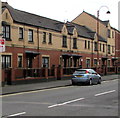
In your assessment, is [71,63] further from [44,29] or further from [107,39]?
[107,39]

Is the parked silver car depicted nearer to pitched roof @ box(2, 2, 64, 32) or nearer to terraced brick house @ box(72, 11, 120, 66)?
pitched roof @ box(2, 2, 64, 32)

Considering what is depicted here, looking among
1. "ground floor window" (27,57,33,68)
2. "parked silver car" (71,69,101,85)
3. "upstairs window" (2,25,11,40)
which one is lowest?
"parked silver car" (71,69,101,85)

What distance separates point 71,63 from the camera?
3944cm

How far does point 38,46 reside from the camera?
105ft

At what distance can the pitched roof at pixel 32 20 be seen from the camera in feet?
95.6

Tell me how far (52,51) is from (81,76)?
34.8 ft

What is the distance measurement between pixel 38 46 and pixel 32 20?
3.28 m

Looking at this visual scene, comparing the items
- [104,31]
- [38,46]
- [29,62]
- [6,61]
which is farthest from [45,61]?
[104,31]

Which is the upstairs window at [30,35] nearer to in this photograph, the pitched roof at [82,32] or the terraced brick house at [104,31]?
the pitched roof at [82,32]

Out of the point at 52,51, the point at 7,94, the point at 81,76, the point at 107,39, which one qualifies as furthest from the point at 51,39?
the point at 107,39

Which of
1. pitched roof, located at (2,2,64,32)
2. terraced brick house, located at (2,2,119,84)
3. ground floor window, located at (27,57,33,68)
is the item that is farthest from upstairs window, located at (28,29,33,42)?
ground floor window, located at (27,57,33,68)

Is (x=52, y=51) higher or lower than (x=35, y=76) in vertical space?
higher

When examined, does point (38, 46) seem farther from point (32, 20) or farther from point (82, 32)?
point (82, 32)

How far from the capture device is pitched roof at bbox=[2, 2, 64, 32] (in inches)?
1148
